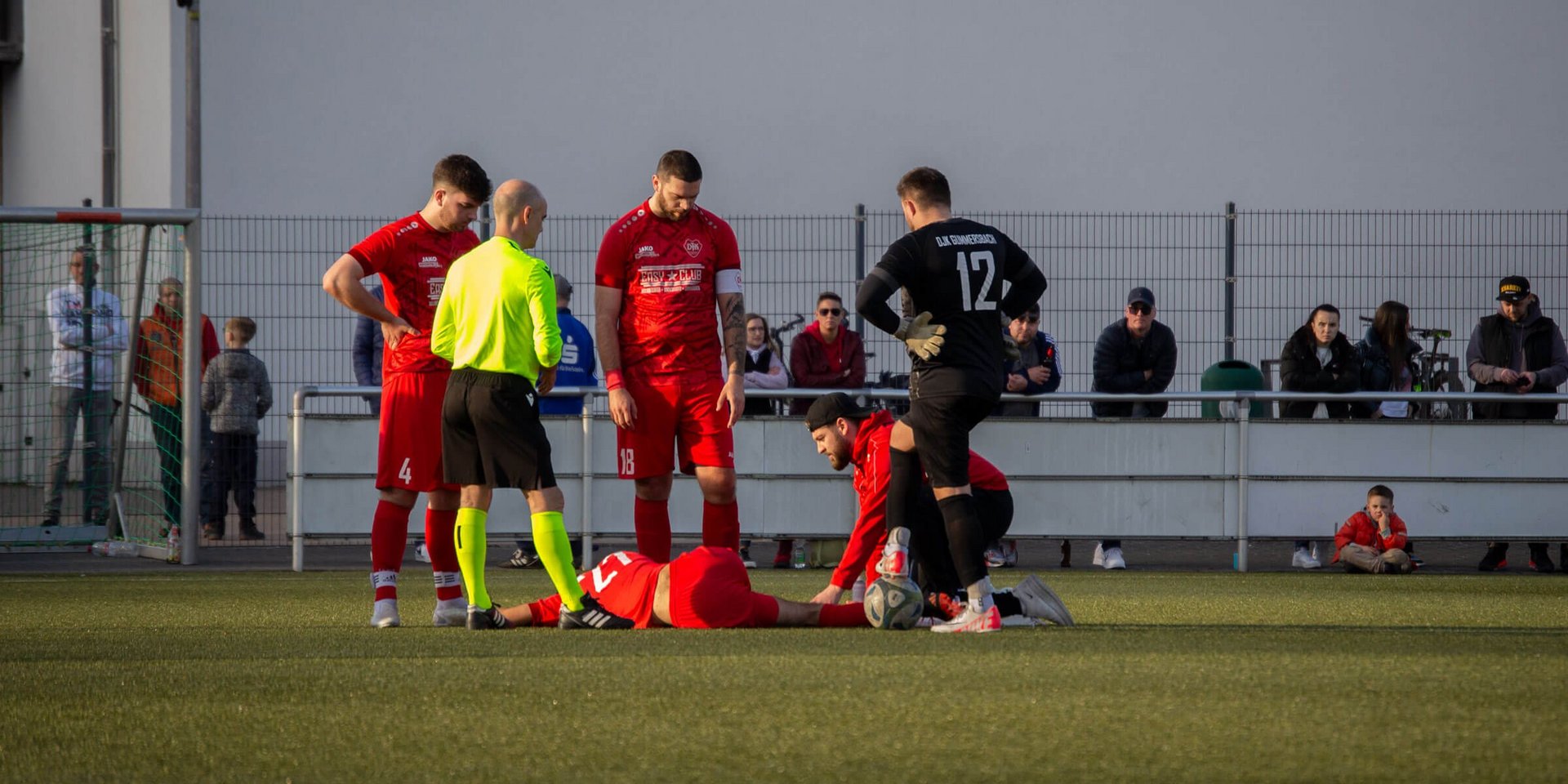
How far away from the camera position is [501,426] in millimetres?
5902

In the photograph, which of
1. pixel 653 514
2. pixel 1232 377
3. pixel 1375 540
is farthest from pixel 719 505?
pixel 1232 377

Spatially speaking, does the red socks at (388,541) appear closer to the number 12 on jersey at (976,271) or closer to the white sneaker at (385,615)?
the white sneaker at (385,615)

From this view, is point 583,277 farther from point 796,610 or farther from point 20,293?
point 796,610

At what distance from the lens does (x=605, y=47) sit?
760 inches

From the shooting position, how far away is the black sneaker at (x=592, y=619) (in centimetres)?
595

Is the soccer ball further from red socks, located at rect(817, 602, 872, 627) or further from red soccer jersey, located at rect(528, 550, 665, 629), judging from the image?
red soccer jersey, located at rect(528, 550, 665, 629)

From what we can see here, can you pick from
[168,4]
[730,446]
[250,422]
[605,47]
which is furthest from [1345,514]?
[168,4]

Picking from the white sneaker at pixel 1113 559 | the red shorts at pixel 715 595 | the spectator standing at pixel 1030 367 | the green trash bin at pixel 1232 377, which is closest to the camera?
the red shorts at pixel 715 595

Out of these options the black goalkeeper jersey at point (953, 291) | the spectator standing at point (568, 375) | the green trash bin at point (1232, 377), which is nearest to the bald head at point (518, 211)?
the black goalkeeper jersey at point (953, 291)

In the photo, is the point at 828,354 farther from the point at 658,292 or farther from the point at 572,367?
the point at 658,292

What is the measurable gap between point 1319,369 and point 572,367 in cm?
484

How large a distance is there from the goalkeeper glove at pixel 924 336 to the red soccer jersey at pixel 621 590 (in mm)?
1218

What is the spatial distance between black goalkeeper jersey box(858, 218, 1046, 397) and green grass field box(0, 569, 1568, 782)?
87cm

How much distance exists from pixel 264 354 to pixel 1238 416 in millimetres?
6920
